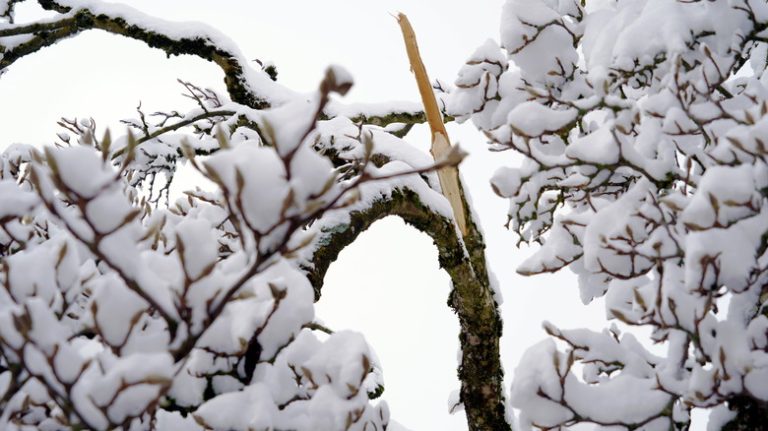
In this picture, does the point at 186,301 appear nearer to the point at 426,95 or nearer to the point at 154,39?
the point at 426,95

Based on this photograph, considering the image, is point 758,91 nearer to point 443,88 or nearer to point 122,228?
point 122,228

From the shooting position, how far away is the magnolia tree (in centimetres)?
87

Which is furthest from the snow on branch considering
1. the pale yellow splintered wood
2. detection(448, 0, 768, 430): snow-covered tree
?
the pale yellow splintered wood

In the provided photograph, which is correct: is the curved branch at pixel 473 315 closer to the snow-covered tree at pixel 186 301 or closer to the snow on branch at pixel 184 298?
the snow-covered tree at pixel 186 301

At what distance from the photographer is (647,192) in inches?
68.5

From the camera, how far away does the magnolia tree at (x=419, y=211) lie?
87 cm

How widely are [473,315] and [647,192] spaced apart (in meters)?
1.84

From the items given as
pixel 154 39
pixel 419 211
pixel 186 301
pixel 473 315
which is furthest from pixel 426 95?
pixel 186 301

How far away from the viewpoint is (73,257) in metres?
1.19

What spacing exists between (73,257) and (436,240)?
232cm

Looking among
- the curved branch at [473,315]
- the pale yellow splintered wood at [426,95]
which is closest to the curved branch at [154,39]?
the pale yellow splintered wood at [426,95]

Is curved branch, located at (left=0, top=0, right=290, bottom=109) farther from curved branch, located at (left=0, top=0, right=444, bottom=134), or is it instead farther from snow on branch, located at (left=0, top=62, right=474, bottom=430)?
snow on branch, located at (left=0, top=62, right=474, bottom=430)

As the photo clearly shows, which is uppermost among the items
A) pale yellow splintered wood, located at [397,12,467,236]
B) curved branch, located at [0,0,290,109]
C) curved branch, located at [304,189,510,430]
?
curved branch, located at [0,0,290,109]

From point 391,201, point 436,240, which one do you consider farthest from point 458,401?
point 391,201
